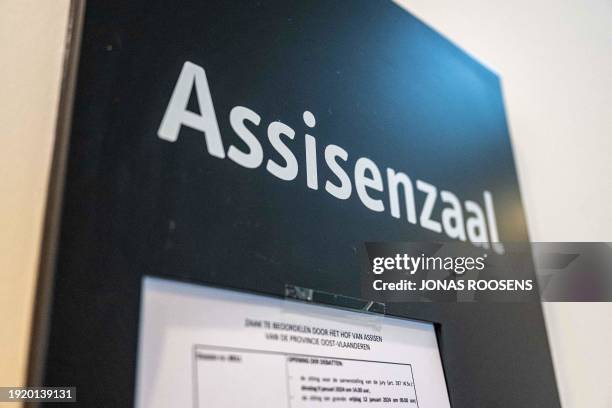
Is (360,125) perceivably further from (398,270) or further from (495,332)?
(495,332)

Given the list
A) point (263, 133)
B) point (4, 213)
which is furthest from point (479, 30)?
point (4, 213)

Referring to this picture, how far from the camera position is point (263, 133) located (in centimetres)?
53

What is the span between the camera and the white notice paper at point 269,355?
396mm

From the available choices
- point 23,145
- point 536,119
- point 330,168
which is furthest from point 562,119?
point 23,145

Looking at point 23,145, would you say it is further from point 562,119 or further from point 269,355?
point 562,119

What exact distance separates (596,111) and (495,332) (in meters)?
0.58

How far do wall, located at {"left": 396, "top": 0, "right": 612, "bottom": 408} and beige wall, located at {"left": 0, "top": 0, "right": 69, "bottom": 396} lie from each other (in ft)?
2.07

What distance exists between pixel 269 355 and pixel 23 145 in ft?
0.84

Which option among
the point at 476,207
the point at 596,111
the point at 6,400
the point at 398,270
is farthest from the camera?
the point at 596,111

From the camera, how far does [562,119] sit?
1009mm

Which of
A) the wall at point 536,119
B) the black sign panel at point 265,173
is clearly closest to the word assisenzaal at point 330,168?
the black sign panel at point 265,173

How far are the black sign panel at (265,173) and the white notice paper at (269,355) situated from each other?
0.02 meters

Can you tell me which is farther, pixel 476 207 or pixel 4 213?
pixel 476 207

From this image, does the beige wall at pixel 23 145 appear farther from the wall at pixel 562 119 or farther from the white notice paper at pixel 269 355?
the wall at pixel 562 119
